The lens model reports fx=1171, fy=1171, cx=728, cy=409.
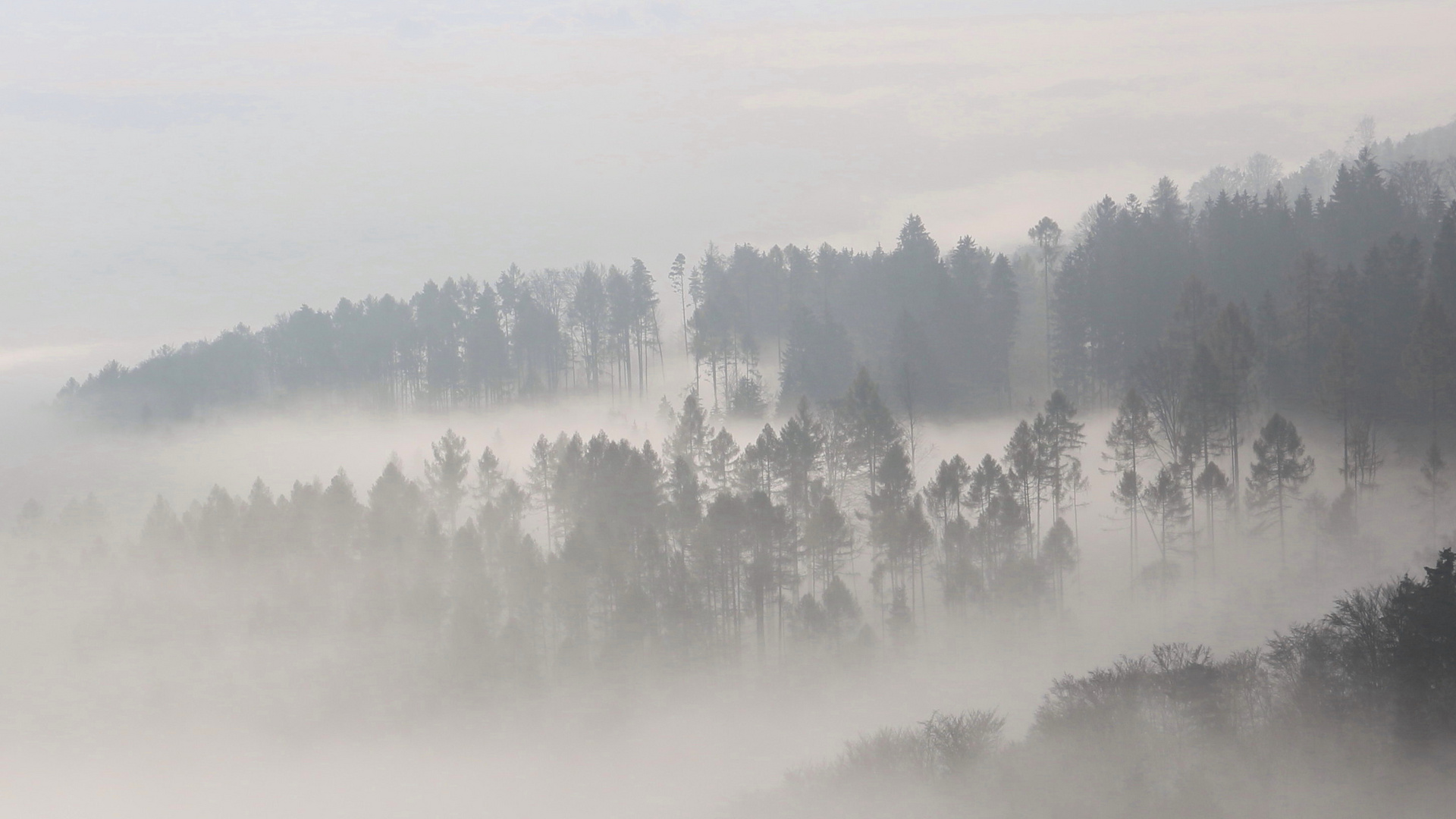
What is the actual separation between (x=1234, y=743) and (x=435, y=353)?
107434mm

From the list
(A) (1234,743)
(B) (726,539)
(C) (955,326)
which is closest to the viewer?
(A) (1234,743)

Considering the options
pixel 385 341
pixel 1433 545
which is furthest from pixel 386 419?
pixel 1433 545

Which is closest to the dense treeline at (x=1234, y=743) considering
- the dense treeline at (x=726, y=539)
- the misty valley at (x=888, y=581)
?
the misty valley at (x=888, y=581)

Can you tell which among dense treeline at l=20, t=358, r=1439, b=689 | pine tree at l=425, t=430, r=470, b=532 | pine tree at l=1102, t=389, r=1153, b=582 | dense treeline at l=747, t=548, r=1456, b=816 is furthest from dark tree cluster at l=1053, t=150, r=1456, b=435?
pine tree at l=425, t=430, r=470, b=532

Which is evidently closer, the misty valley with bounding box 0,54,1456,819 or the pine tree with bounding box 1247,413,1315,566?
the misty valley with bounding box 0,54,1456,819

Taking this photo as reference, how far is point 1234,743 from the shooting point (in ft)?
141

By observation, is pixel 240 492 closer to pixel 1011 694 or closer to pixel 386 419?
pixel 386 419

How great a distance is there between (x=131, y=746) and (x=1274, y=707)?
8632cm

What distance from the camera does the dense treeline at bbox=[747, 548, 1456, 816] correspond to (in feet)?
123

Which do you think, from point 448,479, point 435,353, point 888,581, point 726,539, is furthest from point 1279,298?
point 435,353

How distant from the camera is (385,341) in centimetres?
14175

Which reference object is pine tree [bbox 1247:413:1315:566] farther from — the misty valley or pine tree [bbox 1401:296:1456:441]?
pine tree [bbox 1401:296:1456:441]

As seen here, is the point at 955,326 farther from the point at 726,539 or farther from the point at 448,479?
the point at 448,479

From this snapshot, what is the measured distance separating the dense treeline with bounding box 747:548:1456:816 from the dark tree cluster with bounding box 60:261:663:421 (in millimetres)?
83628
